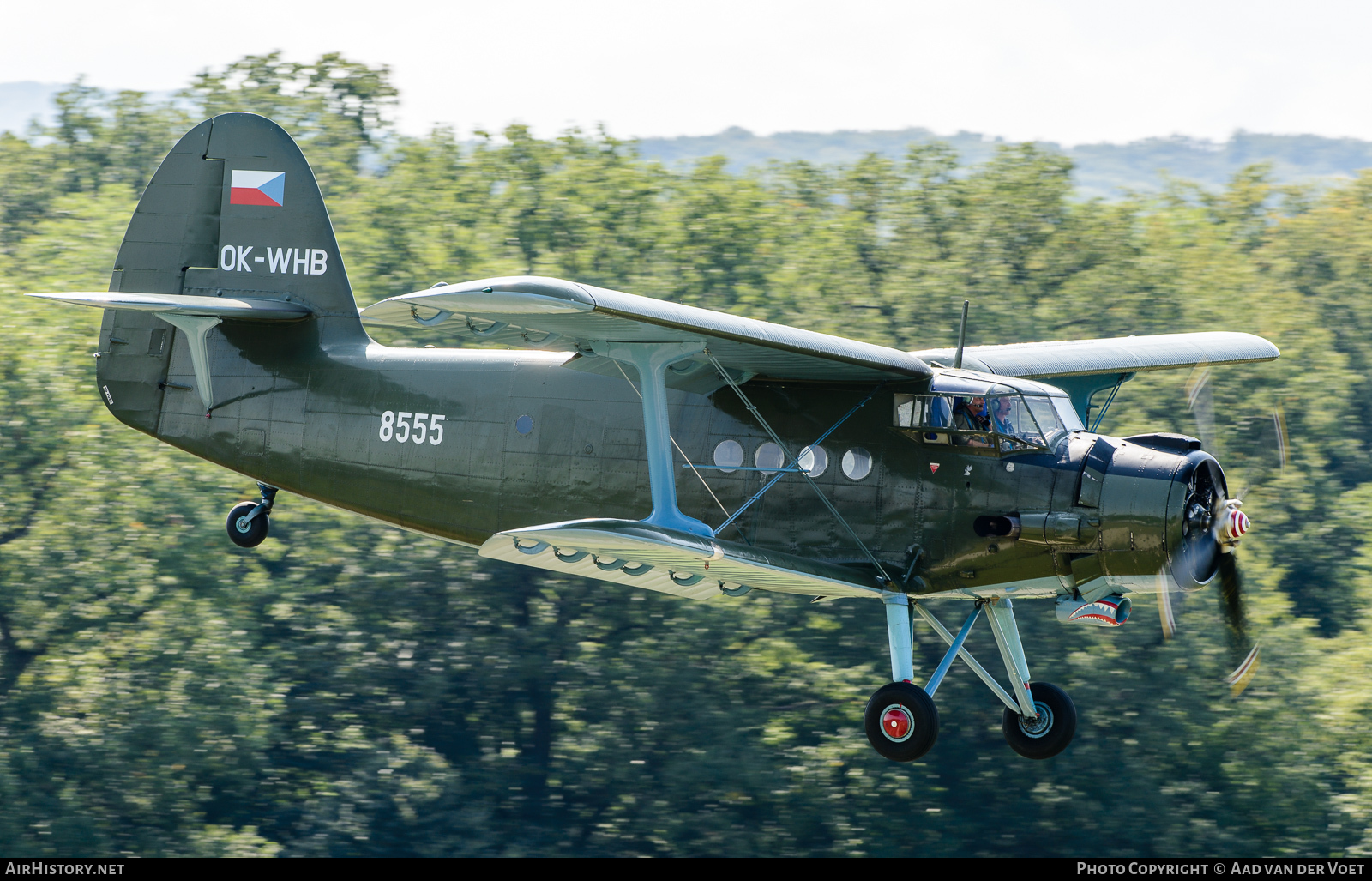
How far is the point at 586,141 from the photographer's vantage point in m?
29.6

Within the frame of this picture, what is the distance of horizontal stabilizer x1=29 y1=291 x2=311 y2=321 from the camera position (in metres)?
11.4

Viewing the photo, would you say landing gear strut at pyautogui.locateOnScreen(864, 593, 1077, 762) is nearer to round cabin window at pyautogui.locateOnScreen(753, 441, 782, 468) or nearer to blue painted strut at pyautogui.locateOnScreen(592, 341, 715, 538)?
round cabin window at pyautogui.locateOnScreen(753, 441, 782, 468)

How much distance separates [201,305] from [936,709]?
24.7 feet

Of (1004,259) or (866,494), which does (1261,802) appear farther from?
(866,494)

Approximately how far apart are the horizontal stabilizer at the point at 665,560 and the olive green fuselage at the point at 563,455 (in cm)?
43

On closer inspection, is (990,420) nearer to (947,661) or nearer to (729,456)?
(947,661)

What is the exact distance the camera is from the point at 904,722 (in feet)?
33.0

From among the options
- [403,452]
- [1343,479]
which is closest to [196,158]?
[403,452]

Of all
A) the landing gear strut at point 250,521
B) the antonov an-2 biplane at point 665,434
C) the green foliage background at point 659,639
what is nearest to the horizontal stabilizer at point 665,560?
the antonov an-2 biplane at point 665,434

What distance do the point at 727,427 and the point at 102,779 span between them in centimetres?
1827

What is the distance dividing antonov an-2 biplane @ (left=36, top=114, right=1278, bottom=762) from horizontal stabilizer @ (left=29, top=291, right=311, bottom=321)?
0.11 ft

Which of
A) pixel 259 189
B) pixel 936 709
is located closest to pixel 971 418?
pixel 936 709

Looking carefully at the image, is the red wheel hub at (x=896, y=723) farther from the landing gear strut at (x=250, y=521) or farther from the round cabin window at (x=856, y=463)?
the landing gear strut at (x=250, y=521)

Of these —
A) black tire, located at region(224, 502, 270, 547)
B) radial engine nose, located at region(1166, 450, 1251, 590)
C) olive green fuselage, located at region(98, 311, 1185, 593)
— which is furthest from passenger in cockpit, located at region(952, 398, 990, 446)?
black tire, located at region(224, 502, 270, 547)
